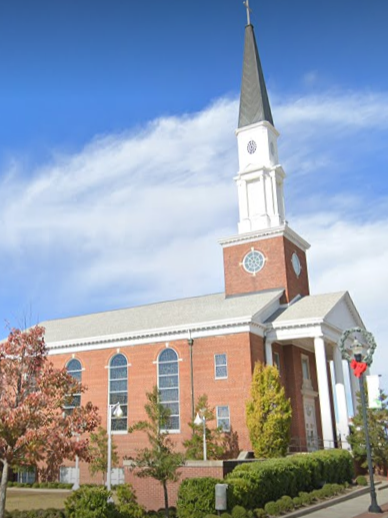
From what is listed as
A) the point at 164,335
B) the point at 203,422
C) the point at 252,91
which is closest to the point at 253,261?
the point at 164,335

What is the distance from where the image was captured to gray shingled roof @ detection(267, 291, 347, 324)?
34875mm

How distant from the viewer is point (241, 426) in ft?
106

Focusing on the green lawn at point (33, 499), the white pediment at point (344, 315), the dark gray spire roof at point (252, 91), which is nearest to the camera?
the green lawn at point (33, 499)

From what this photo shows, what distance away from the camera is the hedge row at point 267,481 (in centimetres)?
1727

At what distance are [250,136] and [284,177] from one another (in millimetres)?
4085

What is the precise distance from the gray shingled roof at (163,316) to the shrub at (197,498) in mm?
16979

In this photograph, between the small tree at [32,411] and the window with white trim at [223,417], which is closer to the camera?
the small tree at [32,411]

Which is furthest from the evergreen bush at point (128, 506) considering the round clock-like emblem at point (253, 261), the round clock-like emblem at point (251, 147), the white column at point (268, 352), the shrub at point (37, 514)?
the round clock-like emblem at point (251, 147)

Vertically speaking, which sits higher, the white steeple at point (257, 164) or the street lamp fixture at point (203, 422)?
the white steeple at point (257, 164)

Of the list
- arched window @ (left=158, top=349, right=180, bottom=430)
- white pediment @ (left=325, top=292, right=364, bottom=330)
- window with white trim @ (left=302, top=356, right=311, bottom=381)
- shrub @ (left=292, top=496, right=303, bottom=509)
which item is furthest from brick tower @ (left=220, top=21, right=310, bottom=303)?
shrub @ (left=292, top=496, right=303, bottom=509)

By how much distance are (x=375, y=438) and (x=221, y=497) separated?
1668 cm

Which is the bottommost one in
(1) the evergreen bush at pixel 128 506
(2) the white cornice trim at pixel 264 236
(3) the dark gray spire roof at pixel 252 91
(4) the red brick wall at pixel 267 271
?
(1) the evergreen bush at pixel 128 506

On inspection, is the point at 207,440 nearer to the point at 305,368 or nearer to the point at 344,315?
the point at 305,368

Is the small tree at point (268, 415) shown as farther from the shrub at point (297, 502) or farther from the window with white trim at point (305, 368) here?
the shrub at point (297, 502)
